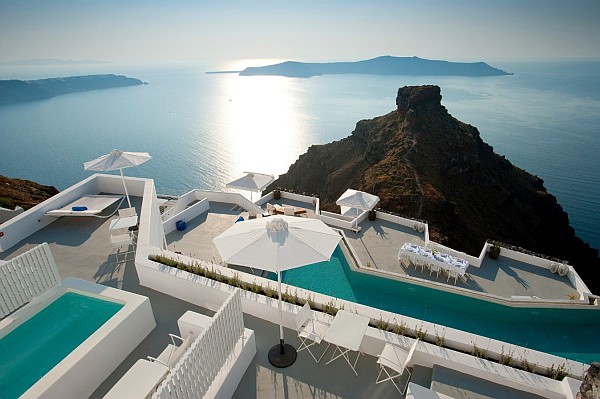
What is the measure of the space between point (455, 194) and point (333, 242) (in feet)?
153

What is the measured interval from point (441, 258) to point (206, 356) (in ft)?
30.8

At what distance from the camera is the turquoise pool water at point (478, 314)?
28.1 ft

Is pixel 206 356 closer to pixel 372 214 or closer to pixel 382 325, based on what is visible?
pixel 382 325

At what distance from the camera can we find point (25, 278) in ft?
17.9

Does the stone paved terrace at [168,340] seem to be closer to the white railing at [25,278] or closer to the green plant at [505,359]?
the white railing at [25,278]

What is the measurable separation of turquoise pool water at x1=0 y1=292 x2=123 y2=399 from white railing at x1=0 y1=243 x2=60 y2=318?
1.38ft

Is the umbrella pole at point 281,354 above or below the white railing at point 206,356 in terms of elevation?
below

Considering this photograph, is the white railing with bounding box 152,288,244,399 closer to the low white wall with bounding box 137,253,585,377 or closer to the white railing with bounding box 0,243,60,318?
the low white wall with bounding box 137,253,585,377

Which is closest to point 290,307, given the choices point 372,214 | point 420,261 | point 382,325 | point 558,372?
point 382,325

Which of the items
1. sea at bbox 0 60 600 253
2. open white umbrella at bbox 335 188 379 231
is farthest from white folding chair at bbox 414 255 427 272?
sea at bbox 0 60 600 253

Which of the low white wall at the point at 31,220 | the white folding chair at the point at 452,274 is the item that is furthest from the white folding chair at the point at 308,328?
the low white wall at the point at 31,220

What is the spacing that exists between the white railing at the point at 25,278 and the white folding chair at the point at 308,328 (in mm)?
4526

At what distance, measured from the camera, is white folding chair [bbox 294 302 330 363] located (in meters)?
4.93

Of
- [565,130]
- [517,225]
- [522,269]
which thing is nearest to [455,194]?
[517,225]
